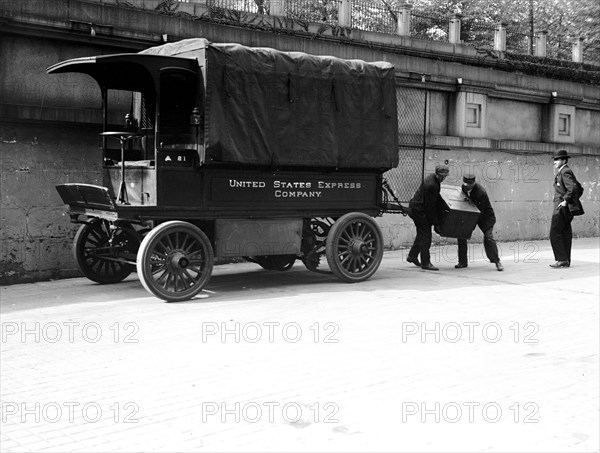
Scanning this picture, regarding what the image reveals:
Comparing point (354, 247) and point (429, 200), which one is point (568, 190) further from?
point (354, 247)

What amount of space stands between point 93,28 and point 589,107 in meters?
14.4

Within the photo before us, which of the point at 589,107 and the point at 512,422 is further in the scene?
the point at 589,107

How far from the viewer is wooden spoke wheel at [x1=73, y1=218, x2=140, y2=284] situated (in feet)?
35.0

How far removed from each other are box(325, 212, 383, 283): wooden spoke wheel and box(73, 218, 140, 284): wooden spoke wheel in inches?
107

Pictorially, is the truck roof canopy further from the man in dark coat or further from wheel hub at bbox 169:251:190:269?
the man in dark coat

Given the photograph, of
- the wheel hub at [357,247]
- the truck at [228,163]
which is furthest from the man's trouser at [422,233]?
the wheel hub at [357,247]

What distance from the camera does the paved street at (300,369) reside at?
492 cm

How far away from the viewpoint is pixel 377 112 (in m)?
11.5

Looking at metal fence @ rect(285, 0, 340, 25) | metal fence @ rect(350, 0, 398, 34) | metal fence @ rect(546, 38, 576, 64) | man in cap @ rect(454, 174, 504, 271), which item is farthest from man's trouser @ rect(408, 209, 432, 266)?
metal fence @ rect(546, 38, 576, 64)

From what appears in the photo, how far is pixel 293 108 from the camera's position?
10.7 m

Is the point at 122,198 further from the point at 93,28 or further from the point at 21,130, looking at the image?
the point at 93,28

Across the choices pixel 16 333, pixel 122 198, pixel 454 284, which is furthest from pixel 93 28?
pixel 454 284

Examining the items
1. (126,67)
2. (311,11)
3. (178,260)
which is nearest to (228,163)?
(178,260)

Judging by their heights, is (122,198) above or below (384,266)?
above
